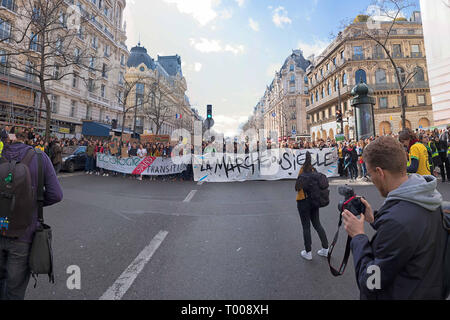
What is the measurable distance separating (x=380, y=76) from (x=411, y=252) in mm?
49939

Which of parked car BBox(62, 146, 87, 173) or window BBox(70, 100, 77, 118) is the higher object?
window BBox(70, 100, 77, 118)

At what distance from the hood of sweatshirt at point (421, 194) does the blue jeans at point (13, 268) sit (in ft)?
9.56

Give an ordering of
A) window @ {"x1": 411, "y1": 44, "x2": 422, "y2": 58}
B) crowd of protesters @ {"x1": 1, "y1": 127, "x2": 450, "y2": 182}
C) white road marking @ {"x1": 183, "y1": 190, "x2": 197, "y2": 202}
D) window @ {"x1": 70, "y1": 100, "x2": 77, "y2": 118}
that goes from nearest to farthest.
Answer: white road marking @ {"x1": 183, "y1": 190, "x2": 197, "y2": 202}, crowd of protesters @ {"x1": 1, "y1": 127, "x2": 450, "y2": 182}, window @ {"x1": 70, "y1": 100, "x2": 77, "y2": 118}, window @ {"x1": 411, "y1": 44, "x2": 422, "y2": 58}

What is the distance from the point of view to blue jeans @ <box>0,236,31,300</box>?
6.24 feet

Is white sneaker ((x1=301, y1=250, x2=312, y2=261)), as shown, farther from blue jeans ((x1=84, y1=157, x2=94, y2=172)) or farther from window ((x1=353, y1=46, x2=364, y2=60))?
window ((x1=353, y1=46, x2=364, y2=60))

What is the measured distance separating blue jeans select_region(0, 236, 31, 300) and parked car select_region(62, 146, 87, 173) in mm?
14366

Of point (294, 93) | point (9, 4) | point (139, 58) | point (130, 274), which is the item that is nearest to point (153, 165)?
point (130, 274)

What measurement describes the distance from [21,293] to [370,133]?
14.8 meters

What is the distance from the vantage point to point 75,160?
14594mm

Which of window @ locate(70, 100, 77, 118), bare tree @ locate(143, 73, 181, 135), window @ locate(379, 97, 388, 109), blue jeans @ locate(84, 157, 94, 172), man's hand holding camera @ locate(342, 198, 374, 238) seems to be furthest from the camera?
window @ locate(379, 97, 388, 109)

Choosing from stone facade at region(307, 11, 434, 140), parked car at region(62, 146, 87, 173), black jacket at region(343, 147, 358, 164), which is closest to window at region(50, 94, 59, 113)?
parked car at region(62, 146, 87, 173)

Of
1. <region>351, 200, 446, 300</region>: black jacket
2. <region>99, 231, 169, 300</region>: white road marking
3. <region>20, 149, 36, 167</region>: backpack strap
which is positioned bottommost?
<region>99, 231, 169, 300</region>: white road marking

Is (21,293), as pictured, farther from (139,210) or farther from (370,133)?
(370,133)

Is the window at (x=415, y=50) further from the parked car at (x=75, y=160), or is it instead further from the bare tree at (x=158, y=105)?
the parked car at (x=75, y=160)
